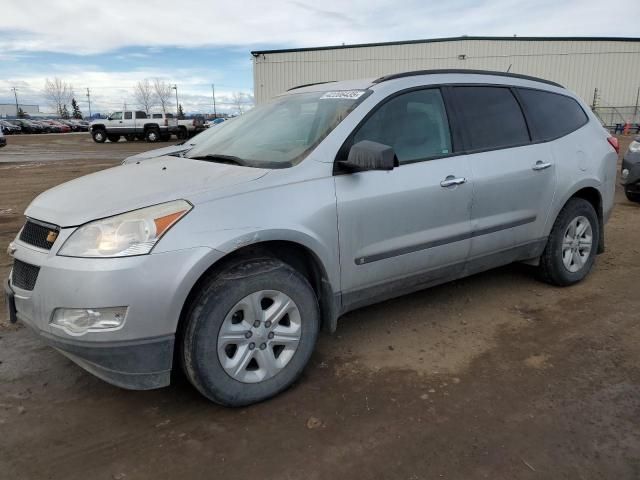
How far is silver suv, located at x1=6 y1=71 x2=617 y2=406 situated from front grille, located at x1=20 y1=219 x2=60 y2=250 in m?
0.01

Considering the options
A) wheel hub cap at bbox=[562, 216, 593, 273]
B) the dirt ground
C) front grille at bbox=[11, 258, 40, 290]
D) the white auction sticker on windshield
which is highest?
the white auction sticker on windshield

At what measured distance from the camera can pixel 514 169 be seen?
12.7ft

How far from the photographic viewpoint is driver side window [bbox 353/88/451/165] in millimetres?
3293

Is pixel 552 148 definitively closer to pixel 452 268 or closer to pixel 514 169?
pixel 514 169

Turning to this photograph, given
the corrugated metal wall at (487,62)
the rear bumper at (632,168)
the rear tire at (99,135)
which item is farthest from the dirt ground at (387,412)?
the corrugated metal wall at (487,62)

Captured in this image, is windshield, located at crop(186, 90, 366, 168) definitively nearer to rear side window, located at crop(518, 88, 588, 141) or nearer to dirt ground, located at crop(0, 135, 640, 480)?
dirt ground, located at crop(0, 135, 640, 480)

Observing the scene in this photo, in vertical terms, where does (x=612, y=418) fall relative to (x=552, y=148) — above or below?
below

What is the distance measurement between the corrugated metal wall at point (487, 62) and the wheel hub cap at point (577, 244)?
33077mm

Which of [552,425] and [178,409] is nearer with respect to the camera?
[552,425]

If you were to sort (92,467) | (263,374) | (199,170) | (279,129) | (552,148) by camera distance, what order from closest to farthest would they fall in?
(92,467)
(263,374)
(199,170)
(279,129)
(552,148)

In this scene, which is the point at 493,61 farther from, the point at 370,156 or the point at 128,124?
the point at 370,156

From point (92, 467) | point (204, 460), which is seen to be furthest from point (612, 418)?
point (92, 467)

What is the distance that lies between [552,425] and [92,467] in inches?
86.1

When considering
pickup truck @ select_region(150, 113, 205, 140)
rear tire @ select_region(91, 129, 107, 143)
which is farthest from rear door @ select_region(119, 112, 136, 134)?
rear tire @ select_region(91, 129, 107, 143)
